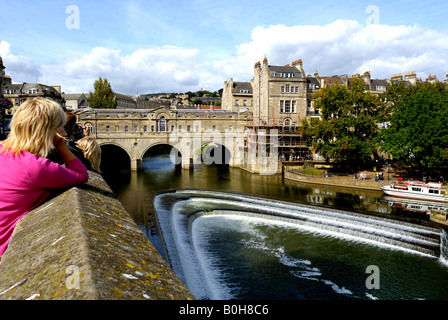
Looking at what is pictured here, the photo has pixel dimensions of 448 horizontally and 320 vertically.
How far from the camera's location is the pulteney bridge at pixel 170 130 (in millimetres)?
46688

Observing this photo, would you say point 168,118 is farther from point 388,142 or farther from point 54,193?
point 54,193

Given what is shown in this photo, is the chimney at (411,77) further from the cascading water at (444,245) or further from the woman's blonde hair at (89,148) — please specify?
the woman's blonde hair at (89,148)

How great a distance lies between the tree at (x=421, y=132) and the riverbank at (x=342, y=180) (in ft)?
12.6

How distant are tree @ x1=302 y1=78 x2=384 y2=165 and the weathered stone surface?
37256 millimetres

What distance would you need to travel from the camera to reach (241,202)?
2542cm

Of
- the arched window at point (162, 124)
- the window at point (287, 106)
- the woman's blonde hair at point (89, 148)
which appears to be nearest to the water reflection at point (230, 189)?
the arched window at point (162, 124)

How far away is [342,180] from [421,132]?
9.85 meters

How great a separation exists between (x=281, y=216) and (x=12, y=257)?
65.1 feet

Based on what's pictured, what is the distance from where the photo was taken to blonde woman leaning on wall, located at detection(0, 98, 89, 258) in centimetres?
300

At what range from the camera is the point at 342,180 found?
35719mm

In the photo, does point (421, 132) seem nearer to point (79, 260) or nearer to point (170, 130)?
point (170, 130)

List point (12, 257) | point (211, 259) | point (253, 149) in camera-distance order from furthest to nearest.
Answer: point (253, 149)
point (211, 259)
point (12, 257)

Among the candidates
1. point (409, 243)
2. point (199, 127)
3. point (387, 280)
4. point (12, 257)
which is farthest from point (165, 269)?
point (199, 127)

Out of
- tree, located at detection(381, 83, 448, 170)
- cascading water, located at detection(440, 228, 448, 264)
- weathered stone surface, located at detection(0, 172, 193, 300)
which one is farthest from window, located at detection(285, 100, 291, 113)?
weathered stone surface, located at detection(0, 172, 193, 300)
